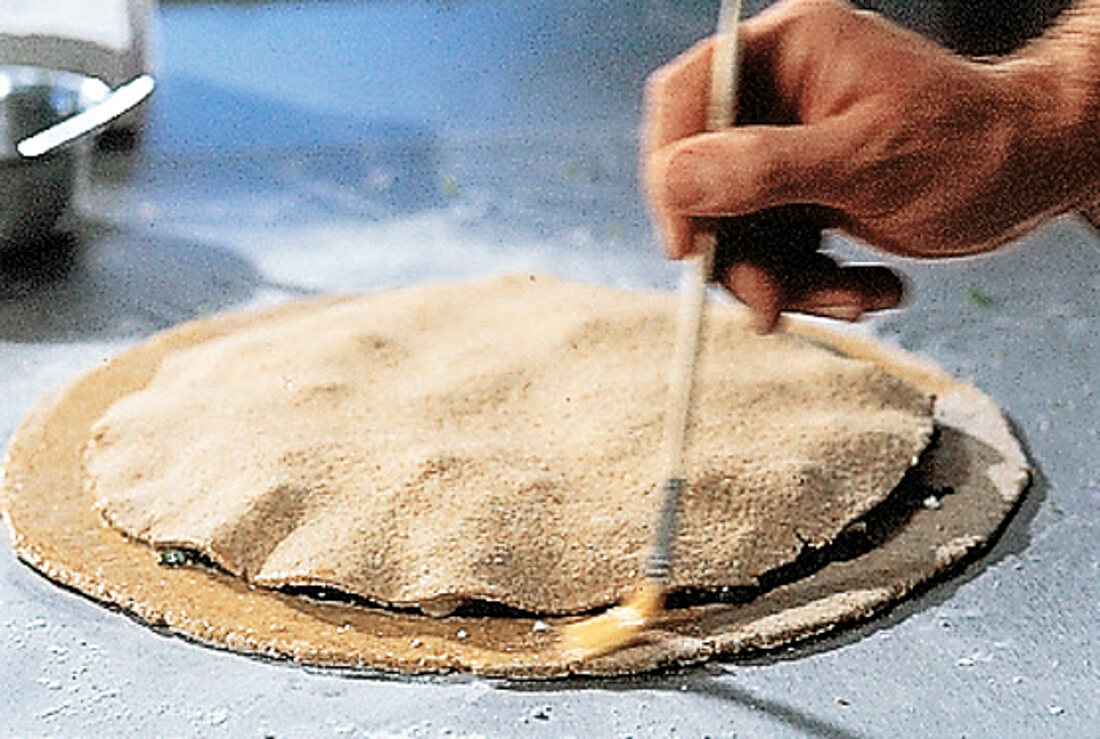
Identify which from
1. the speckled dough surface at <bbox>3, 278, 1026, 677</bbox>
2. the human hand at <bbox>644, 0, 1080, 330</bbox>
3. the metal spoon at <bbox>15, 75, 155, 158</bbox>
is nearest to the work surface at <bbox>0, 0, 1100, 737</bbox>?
the speckled dough surface at <bbox>3, 278, 1026, 677</bbox>

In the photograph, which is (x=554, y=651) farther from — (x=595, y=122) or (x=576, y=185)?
(x=595, y=122)

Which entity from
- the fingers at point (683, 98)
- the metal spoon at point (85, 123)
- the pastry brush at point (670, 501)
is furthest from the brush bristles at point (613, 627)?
the metal spoon at point (85, 123)

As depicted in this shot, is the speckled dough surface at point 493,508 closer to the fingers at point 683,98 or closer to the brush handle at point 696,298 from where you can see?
the brush handle at point 696,298

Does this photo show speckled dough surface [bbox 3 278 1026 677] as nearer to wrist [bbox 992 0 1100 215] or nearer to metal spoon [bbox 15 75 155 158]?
metal spoon [bbox 15 75 155 158]

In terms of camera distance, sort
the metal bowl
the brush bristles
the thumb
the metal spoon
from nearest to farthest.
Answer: the thumb < the brush bristles < the metal spoon < the metal bowl

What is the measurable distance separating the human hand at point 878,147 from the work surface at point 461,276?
0.98 ft

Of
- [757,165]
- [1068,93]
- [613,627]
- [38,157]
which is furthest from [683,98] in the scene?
[38,157]

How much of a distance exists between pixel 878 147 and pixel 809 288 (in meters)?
0.18

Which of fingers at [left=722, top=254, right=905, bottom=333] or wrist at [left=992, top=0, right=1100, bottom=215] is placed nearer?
wrist at [left=992, top=0, right=1100, bottom=215]

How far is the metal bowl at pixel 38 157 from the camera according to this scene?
1763 millimetres

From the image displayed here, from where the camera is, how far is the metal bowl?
1763 millimetres

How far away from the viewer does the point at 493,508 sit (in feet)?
4.21

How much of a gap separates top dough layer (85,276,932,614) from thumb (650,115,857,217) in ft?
0.94

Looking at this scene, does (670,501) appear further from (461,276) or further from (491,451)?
(461,276)
